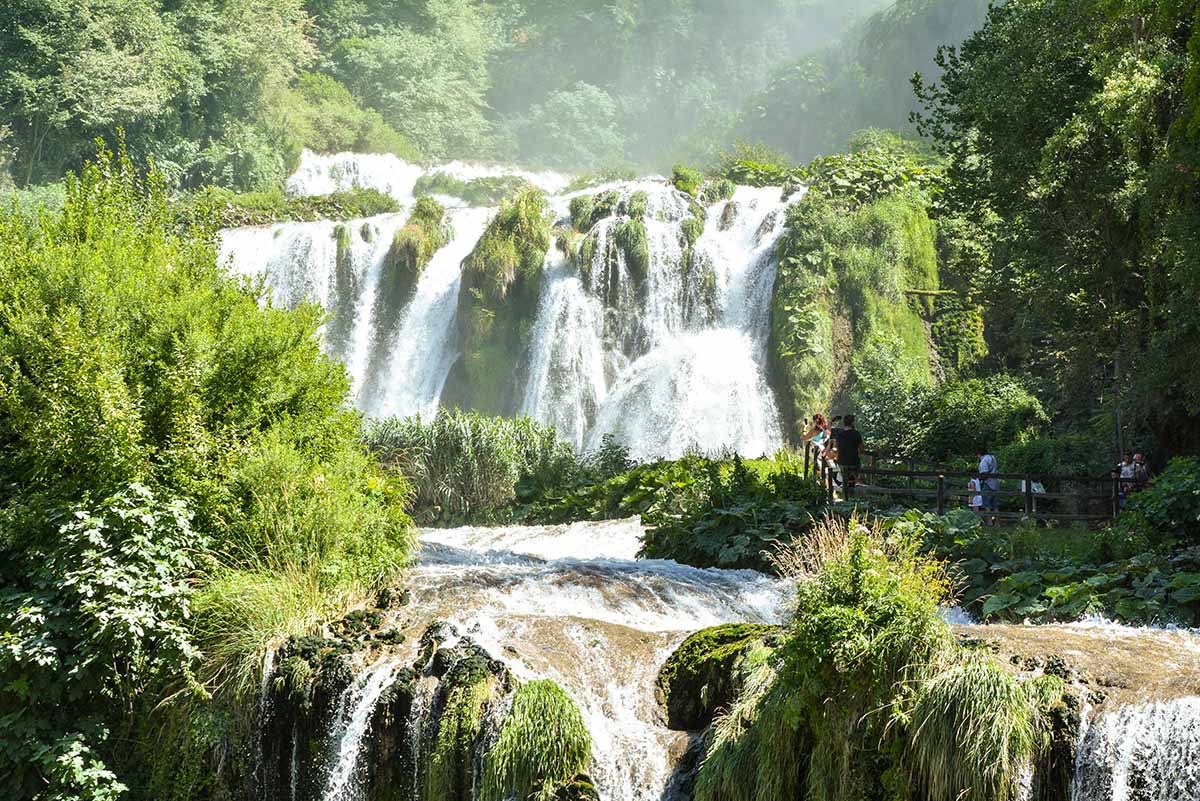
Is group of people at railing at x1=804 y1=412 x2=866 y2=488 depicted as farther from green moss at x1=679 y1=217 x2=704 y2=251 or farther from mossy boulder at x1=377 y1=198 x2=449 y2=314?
mossy boulder at x1=377 y1=198 x2=449 y2=314

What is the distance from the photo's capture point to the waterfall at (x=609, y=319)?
3019cm

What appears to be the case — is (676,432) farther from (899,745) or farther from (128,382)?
(899,745)

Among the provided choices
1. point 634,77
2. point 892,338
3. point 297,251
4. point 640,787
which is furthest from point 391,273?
point 634,77

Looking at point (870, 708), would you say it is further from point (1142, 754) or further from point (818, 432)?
point (818, 432)

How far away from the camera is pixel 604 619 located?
39.4 feet

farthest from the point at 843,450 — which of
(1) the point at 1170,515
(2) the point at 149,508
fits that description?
(2) the point at 149,508

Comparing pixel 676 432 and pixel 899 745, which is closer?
pixel 899 745

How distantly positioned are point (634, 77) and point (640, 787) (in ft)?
202

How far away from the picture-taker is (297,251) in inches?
1470

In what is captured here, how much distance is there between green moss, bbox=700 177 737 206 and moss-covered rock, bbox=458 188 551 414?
184 inches

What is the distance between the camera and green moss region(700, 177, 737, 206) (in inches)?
1372

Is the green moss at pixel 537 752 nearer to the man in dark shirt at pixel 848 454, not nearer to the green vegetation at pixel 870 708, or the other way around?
the green vegetation at pixel 870 708

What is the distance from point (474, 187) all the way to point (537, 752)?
41.8m

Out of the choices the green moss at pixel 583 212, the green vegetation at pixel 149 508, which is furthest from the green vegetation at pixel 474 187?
the green vegetation at pixel 149 508
